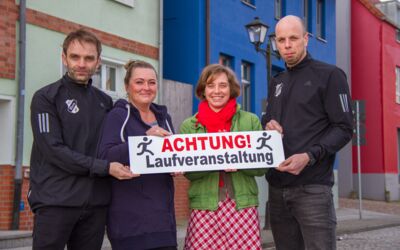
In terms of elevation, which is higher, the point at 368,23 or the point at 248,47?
the point at 368,23

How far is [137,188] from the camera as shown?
4344mm

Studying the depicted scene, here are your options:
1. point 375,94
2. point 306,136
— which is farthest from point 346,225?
point 375,94

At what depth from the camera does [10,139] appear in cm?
1109

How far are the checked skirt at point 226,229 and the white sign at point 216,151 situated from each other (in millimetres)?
286

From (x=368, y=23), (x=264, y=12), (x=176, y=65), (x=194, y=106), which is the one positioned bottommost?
(x=194, y=106)

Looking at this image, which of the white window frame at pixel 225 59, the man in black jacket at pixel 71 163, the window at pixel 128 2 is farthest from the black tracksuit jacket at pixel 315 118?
the white window frame at pixel 225 59

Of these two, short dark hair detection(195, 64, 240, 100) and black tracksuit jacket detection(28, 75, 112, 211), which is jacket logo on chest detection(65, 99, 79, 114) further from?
short dark hair detection(195, 64, 240, 100)

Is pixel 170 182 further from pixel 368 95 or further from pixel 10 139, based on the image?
pixel 368 95

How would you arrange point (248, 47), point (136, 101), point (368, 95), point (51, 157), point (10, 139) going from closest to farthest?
point (51, 157), point (136, 101), point (10, 139), point (248, 47), point (368, 95)

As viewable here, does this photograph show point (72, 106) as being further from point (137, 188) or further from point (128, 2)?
point (128, 2)

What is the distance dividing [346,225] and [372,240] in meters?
2.85

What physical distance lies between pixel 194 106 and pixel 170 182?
1206cm

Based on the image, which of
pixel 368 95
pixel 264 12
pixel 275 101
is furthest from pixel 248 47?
pixel 275 101

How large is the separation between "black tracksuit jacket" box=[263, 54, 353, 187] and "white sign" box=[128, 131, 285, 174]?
0.13 meters
